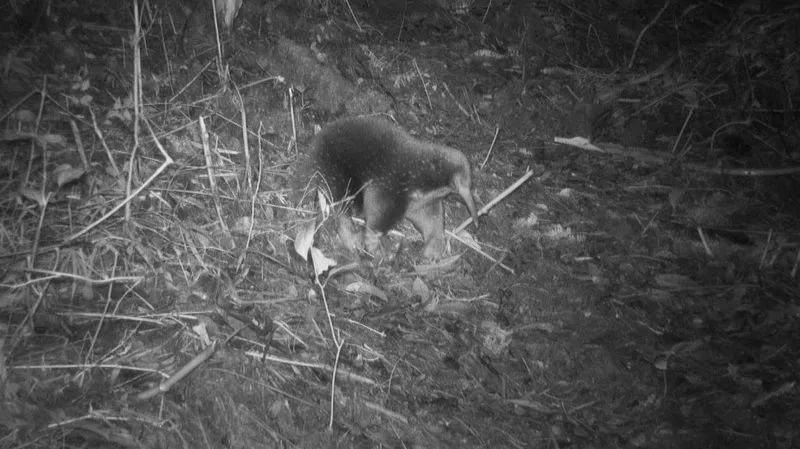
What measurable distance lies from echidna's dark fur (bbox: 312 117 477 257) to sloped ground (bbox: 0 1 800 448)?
0.82ft

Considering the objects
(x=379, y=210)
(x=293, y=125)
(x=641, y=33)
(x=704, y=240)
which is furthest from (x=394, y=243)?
(x=641, y=33)

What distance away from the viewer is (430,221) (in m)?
3.84

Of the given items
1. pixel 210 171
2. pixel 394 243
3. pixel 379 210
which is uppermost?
pixel 210 171

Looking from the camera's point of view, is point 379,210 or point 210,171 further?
point 379,210

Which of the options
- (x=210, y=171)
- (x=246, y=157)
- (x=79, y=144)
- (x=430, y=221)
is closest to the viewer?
(x=79, y=144)

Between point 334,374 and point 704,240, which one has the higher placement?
point 704,240

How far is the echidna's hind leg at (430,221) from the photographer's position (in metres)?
3.76

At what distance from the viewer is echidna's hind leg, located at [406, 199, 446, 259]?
3760 millimetres

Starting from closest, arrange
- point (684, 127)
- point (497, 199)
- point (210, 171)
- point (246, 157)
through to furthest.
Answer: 1. point (210, 171)
2. point (246, 157)
3. point (497, 199)
4. point (684, 127)

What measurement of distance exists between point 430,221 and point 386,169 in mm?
497

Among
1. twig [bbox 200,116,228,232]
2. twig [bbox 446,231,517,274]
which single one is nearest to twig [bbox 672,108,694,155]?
twig [bbox 446,231,517,274]

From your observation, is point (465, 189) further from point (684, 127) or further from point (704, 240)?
point (684, 127)

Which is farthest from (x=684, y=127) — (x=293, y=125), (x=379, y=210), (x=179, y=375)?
(x=179, y=375)

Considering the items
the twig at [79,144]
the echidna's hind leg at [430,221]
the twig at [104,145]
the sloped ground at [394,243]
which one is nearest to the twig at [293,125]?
the sloped ground at [394,243]
